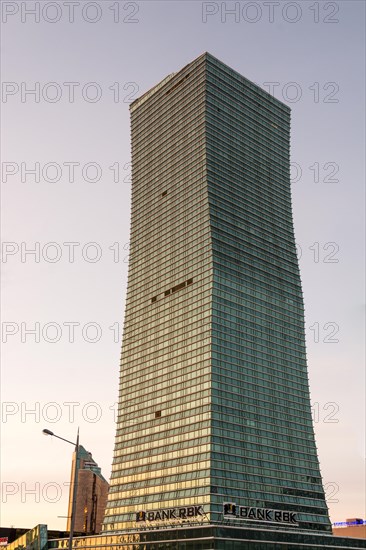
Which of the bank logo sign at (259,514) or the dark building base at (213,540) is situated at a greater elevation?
the bank logo sign at (259,514)

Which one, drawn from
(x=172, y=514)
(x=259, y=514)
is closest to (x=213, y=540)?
(x=259, y=514)

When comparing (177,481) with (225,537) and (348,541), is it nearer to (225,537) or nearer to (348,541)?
(225,537)

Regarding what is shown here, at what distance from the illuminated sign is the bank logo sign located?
27.4 feet

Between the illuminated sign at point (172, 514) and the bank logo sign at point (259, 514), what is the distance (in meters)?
8.34

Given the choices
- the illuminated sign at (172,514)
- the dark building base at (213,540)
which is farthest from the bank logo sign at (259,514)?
the illuminated sign at (172,514)

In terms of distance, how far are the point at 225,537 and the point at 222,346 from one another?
59522 millimetres

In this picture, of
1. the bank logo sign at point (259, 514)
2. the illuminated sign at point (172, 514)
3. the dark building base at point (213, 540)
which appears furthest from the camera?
the illuminated sign at point (172, 514)

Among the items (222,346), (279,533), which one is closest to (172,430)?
(222,346)

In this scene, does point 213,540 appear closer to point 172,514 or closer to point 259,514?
point 259,514

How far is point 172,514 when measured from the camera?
175 m

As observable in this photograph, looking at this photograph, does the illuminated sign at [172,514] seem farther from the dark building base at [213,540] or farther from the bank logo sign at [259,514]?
the bank logo sign at [259,514]

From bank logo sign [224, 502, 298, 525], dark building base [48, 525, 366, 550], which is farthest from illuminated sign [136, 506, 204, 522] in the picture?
bank logo sign [224, 502, 298, 525]

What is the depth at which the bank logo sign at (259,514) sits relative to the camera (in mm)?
161625

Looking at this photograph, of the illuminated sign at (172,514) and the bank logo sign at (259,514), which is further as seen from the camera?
the illuminated sign at (172,514)
